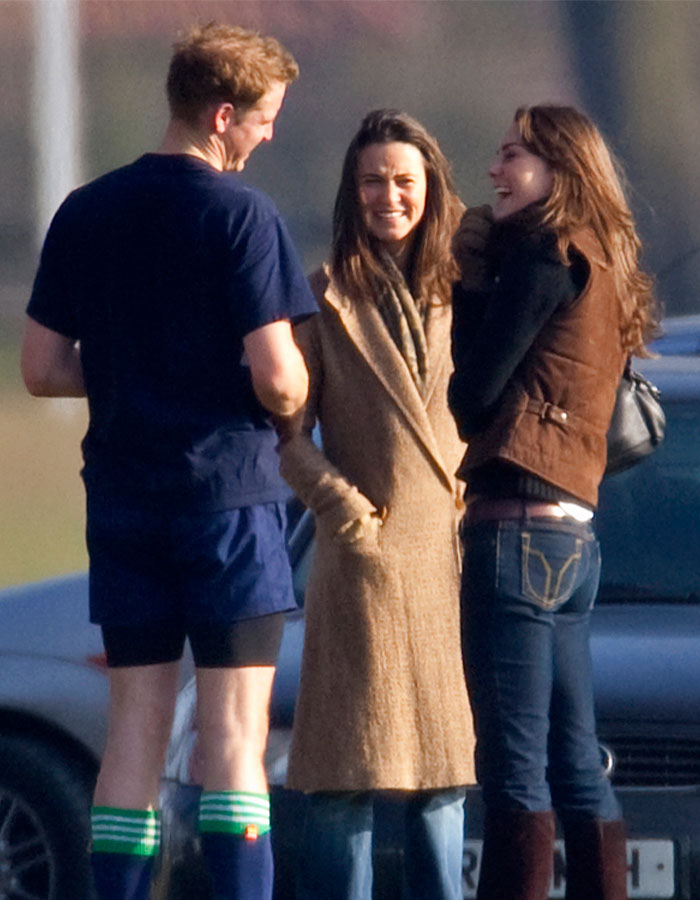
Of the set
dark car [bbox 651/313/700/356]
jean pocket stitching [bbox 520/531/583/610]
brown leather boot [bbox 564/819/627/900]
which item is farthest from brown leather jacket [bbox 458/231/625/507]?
dark car [bbox 651/313/700/356]

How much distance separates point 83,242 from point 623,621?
1.30 m

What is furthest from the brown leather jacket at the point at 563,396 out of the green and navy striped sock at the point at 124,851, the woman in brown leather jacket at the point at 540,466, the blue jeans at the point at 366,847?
the green and navy striped sock at the point at 124,851

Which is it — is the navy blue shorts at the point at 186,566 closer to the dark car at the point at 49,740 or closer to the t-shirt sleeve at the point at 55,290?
the t-shirt sleeve at the point at 55,290

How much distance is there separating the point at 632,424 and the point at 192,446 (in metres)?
0.74

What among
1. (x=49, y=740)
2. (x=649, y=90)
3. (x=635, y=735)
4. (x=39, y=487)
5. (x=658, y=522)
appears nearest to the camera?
(x=635, y=735)

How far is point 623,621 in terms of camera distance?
3.93 metres

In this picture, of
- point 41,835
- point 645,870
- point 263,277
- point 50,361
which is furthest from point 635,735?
point 41,835

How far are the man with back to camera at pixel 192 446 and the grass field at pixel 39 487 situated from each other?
8431mm

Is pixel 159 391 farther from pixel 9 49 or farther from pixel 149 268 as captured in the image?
pixel 9 49

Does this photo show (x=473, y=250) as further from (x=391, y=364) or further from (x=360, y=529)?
(x=360, y=529)

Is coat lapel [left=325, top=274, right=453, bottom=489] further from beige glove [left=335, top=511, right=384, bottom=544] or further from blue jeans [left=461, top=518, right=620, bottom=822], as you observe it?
blue jeans [left=461, top=518, right=620, bottom=822]

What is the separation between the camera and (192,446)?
323 cm

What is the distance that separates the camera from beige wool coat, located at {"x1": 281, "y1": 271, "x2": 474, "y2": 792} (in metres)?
3.69

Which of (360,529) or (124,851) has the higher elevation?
(360,529)
